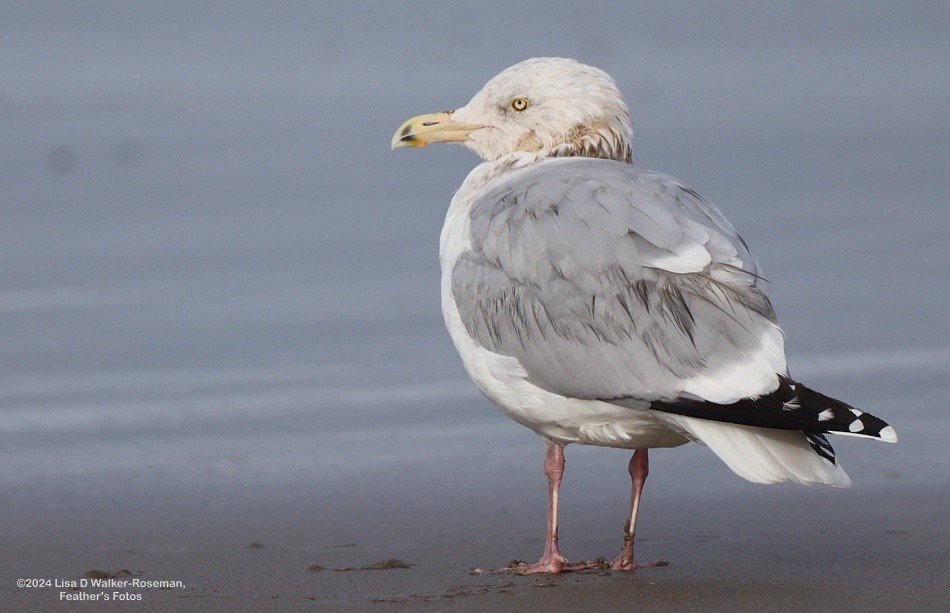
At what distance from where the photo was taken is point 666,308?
6.16 meters

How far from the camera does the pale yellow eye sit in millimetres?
7848

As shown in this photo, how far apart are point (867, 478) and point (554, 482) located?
82.3 inches

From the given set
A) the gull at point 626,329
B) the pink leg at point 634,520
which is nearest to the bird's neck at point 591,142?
the gull at point 626,329

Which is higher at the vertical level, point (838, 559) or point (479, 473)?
point (479, 473)

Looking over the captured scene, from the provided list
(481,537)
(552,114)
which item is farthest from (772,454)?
(552,114)

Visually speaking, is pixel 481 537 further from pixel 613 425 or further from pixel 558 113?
pixel 558 113

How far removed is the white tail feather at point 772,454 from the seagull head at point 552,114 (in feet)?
7.14

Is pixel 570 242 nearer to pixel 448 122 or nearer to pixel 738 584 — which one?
pixel 738 584

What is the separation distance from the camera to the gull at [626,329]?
19.4ft

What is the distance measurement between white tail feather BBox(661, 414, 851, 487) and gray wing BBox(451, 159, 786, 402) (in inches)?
6.9

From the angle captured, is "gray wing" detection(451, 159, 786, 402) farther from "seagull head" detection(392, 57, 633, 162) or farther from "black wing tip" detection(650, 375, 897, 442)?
"seagull head" detection(392, 57, 633, 162)

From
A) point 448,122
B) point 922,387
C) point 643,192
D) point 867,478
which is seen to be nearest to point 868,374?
point 922,387

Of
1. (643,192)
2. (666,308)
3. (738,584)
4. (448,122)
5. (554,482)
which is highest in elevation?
(448,122)

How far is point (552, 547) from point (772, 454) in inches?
43.5
